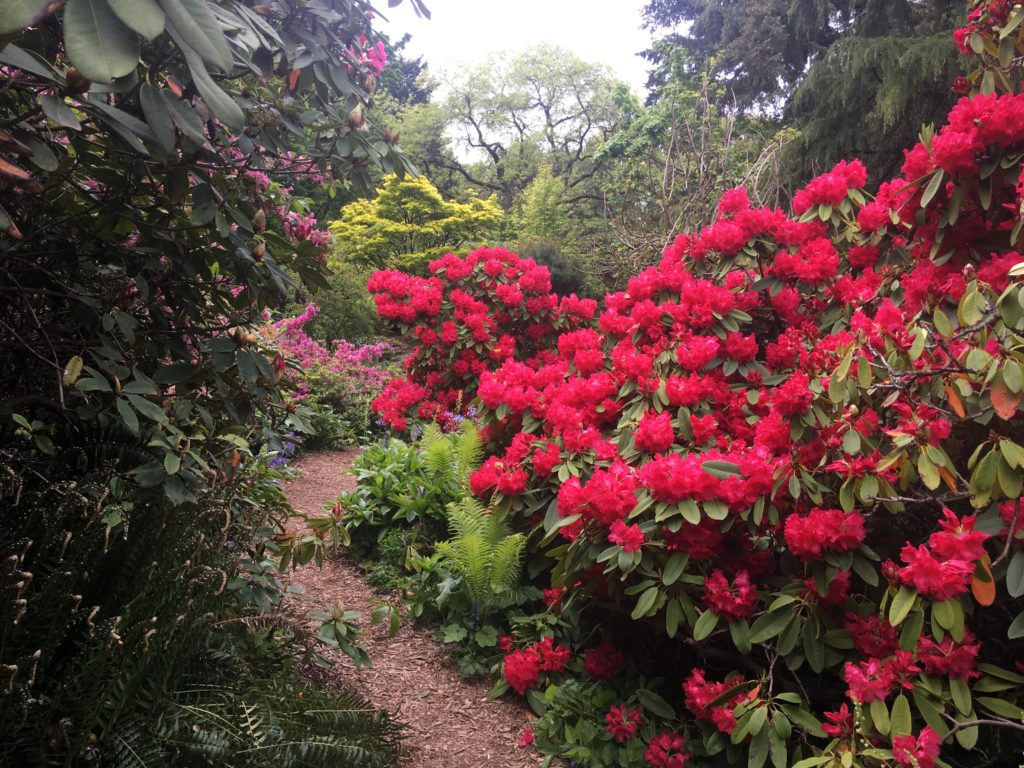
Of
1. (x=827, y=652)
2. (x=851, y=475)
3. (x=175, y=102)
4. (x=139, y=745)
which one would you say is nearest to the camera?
(x=175, y=102)

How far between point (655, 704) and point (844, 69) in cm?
960

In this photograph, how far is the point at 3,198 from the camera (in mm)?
1435

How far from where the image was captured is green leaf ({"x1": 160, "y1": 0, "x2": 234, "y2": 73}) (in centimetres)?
63

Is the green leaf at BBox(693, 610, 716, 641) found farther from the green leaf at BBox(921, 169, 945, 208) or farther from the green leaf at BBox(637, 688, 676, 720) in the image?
the green leaf at BBox(921, 169, 945, 208)

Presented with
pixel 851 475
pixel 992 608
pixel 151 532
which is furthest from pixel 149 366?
→ pixel 992 608

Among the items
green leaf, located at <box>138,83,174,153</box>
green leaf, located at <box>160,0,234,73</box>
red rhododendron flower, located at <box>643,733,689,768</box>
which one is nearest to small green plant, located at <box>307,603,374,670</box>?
red rhododendron flower, located at <box>643,733,689,768</box>

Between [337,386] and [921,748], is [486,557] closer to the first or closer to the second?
[921,748]

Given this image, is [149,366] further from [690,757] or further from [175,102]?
[690,757]

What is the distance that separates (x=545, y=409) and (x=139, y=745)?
189cm

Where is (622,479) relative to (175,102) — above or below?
below

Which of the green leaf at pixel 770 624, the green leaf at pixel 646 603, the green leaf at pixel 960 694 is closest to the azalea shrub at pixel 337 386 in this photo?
the green leaf at pixel 646 603

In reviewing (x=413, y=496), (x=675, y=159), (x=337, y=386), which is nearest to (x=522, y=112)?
(x=675, y=159)

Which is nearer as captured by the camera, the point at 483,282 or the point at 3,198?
the point at 3,198

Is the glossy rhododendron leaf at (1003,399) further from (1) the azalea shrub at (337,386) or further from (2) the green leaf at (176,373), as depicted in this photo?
A: (1) the azalea shrub at (337,386)
